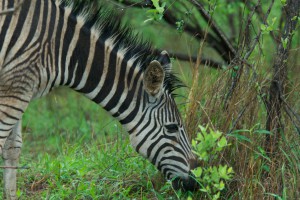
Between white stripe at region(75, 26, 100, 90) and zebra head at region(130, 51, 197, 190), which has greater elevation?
white stripe at region(75, 26, 100, 90)

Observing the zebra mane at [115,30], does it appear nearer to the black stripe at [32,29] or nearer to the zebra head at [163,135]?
the zebra head at [163,135]

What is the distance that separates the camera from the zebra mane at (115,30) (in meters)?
7.20

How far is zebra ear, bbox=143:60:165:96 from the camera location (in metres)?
7.00

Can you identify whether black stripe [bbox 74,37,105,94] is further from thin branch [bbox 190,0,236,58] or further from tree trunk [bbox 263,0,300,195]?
tree trunk [bbox 263,0,300,195]

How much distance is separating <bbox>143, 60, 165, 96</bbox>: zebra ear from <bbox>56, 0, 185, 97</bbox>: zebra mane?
0.53 feet

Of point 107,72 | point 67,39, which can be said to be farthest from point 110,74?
point 67,39

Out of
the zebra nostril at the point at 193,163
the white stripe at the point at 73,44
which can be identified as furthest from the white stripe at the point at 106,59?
the zebra nostril at the point at 193,163

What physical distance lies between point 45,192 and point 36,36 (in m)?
1.68

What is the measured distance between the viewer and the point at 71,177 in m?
7.82

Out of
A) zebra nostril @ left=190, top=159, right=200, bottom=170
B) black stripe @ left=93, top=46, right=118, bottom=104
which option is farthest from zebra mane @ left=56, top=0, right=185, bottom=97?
zebra nostril @ left=190, top=159, right=200, bottom=170

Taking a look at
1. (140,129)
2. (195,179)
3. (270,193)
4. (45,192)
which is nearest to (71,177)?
(45,192)

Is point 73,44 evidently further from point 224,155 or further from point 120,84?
point 224,155

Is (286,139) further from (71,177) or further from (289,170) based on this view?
(71,177)

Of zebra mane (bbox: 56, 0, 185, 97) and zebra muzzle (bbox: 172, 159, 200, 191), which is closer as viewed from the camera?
zebra muzzle (bbox: 172, 159, 200, 191)
